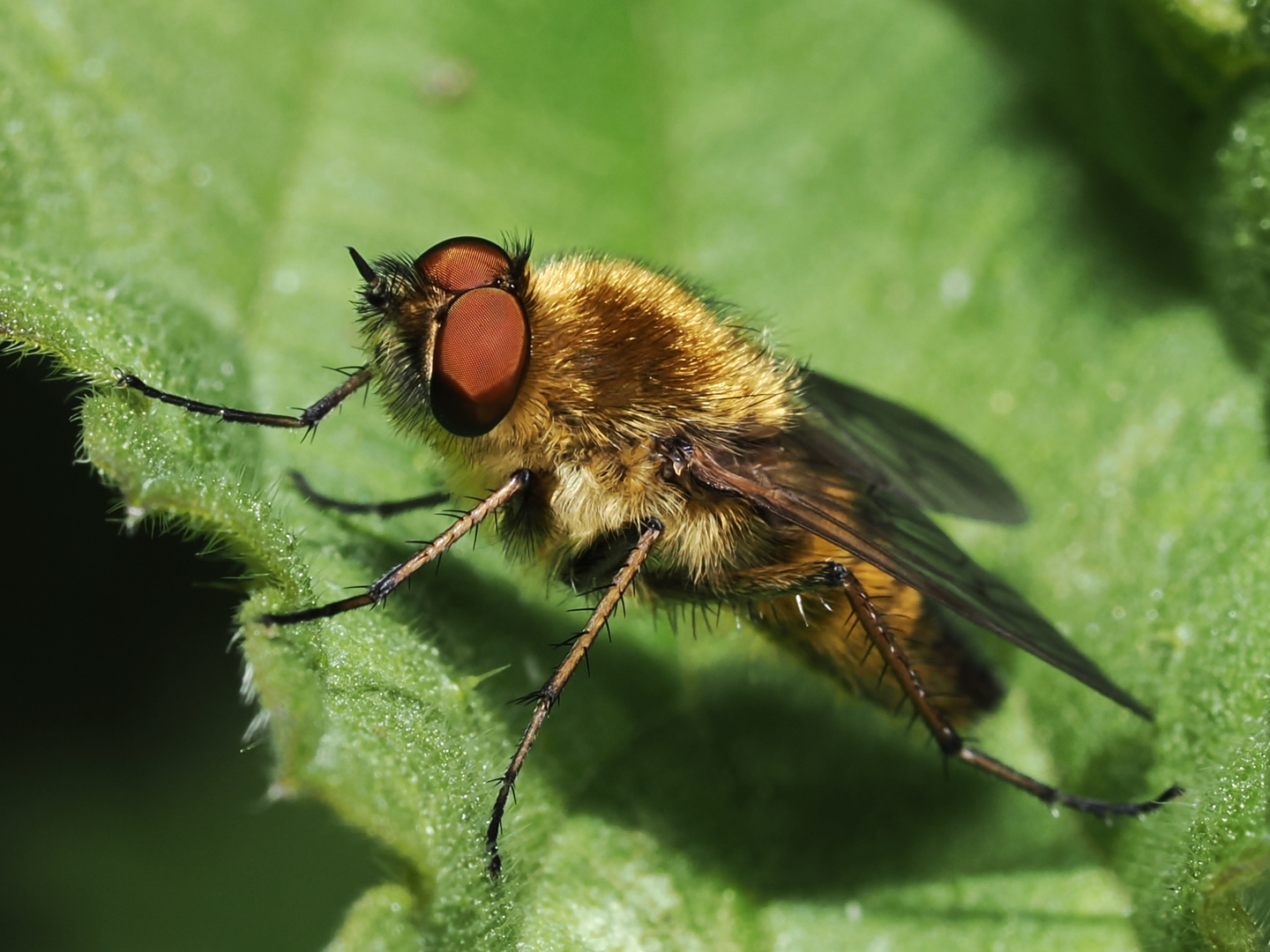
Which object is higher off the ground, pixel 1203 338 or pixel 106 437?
pixel 1203 338

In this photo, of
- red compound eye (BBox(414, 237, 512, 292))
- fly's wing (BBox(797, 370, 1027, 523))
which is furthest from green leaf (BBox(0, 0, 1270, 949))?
red compound eye (BBox(414, 237, 512, 292))

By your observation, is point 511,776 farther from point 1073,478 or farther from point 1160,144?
point 1160,144

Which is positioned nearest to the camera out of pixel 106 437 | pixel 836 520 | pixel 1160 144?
pixel 106 437

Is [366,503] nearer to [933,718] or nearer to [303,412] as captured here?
[303,412]

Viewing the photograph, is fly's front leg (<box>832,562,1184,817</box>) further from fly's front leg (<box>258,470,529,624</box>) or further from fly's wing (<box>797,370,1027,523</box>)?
fly's front leg (<box>258,470,529,624</box>)

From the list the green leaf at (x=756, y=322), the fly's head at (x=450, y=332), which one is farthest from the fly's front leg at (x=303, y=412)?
the fly's head at (x=450, y=332)

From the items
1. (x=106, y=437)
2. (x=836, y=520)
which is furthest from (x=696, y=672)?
(x=106, y=437)
